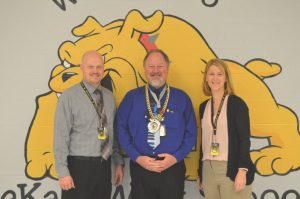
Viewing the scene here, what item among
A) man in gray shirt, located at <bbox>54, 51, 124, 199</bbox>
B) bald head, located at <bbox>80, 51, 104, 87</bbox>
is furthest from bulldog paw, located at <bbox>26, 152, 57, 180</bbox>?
bald head, located at <bbox>80, 51, 104, 87</bbox>

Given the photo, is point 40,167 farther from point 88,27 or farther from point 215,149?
point 215,149

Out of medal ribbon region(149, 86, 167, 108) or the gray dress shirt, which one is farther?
medal ribbon region(149, 86, 167, 108)

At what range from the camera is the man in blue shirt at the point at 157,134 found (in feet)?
7.30

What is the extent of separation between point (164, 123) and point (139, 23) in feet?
3.40

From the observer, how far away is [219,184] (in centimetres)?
217

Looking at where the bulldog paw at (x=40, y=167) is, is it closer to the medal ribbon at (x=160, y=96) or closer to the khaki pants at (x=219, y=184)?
the medal ribbon at (x=160, y=96)

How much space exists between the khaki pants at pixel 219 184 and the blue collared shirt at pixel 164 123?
217 millimetres

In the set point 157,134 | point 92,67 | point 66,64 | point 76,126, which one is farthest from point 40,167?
point 157,134

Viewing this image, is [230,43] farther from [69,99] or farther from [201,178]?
[69,99]

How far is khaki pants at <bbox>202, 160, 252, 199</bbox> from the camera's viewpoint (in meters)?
2.12

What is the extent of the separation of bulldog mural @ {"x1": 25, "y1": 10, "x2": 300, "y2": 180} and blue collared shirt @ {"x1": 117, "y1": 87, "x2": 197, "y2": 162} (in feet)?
1.46

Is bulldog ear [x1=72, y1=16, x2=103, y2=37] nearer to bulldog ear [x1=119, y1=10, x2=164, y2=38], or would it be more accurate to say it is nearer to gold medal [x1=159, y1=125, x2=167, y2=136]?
bulldog ear [x1=119, y1=10, x2=164, y2=38]

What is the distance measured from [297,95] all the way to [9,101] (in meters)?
2.67

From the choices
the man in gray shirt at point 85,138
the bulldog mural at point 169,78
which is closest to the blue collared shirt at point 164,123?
the man in gray shirt at point 85,138
